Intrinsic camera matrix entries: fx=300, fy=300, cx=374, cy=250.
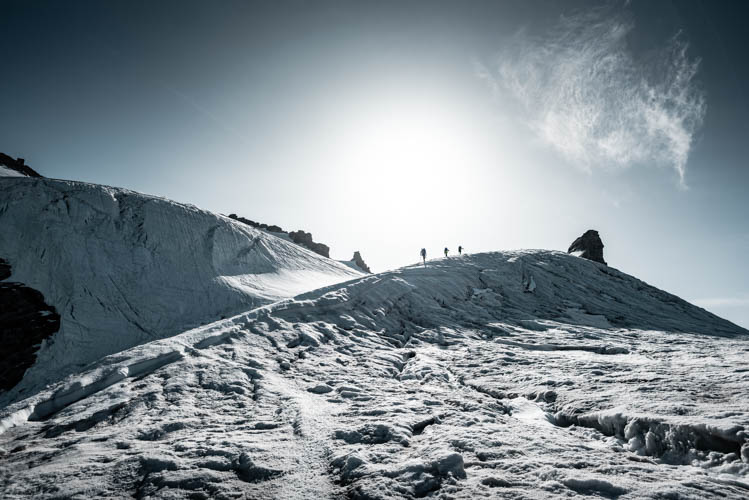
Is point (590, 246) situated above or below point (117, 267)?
above

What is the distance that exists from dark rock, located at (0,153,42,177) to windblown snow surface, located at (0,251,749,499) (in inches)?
1837

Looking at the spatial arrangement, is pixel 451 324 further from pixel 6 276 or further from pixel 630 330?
pixel 6 276

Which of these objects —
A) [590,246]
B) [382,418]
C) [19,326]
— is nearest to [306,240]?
[19,326]

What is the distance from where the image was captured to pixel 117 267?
17.7 m

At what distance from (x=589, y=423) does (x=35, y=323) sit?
68.4 ft

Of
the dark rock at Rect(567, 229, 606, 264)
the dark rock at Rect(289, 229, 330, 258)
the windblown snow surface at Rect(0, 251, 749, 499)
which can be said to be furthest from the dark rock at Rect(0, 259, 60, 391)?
the dark rock at Rect(567, 229, 606, 264)

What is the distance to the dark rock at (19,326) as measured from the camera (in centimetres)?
1173

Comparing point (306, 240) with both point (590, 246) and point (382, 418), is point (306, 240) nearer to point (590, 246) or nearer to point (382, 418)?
point (590, 246)

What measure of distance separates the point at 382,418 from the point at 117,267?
1924 centimetres

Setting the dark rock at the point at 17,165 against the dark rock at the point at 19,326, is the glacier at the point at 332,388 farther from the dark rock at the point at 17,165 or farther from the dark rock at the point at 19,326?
the dark rock at the point at 17,165

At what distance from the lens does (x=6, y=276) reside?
1473 cm

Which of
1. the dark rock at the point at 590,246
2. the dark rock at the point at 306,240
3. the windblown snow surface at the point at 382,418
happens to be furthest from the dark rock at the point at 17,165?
the dark rock at the point at 590,246

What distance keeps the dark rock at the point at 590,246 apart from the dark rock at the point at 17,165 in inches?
2924

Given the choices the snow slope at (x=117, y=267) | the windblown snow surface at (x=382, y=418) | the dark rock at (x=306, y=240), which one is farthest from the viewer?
the dark rock at (x=306, y=240)
